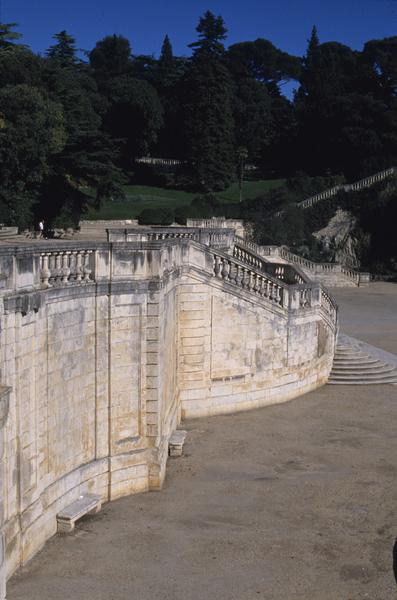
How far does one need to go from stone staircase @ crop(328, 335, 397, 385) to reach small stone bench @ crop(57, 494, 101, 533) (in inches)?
492

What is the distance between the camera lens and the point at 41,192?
141 ft

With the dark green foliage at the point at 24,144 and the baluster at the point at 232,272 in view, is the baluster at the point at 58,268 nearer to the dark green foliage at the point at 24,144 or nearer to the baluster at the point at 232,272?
the baluster at the point at 232,272

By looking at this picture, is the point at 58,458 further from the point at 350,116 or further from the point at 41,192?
the point at 350,116

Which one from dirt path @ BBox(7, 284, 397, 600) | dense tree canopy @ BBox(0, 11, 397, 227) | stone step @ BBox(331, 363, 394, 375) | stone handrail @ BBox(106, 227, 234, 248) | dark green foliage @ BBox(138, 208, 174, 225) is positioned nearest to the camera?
dirt path @ BBox(7, 284, 397, 600)

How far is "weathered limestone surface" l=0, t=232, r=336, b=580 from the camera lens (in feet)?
37.5

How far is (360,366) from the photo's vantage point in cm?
2552

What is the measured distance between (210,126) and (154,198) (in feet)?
32.9

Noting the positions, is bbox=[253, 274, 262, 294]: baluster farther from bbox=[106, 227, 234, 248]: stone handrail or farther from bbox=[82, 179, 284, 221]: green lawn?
bbox=[82, 179, 284, 221]: green lawn

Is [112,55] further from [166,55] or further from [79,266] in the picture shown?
[79,266]

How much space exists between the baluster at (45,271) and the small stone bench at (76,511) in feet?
13.4

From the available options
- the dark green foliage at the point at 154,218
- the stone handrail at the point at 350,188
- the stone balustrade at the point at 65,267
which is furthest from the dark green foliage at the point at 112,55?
the stone balustrade at the point at 65,267

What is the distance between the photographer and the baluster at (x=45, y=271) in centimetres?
1232

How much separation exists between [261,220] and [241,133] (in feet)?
91.2

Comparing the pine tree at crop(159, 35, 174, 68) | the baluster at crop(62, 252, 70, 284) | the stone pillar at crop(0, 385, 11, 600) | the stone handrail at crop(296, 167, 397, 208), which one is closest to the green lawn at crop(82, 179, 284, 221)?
the stone handrail at crop(296, 167, 397, 208)
